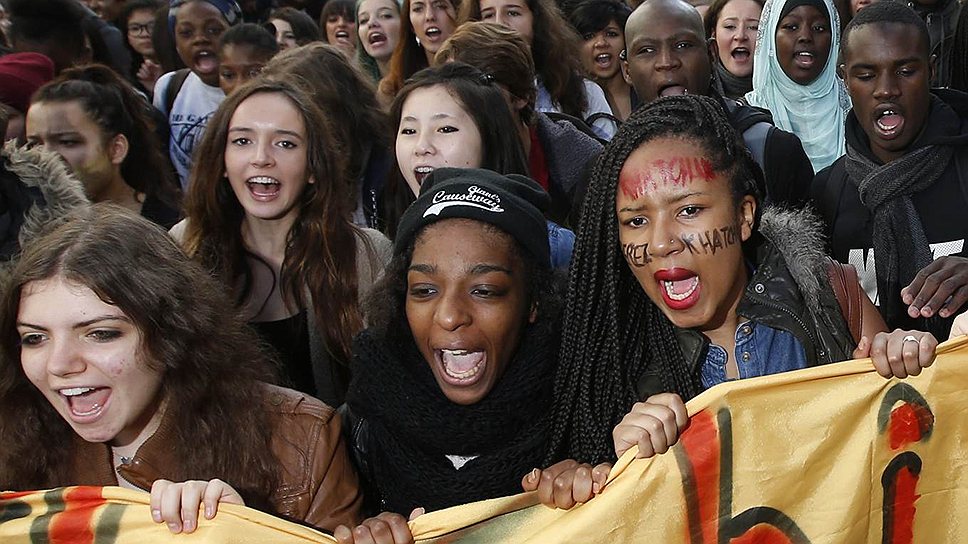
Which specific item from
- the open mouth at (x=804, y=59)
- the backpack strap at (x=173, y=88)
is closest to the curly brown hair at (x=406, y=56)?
Answer: the backpack strap at (x=173, y=88)

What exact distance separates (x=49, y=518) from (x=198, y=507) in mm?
318

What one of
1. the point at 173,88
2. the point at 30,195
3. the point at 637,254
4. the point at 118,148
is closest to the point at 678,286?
the point at 637,254

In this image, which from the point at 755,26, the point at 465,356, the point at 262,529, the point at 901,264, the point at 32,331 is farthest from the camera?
the point at 755,26

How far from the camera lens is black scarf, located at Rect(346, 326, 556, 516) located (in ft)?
8.85

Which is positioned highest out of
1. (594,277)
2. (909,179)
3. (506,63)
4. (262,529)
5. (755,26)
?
(755,26)

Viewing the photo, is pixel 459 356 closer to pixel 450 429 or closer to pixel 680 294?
pixel 450 429

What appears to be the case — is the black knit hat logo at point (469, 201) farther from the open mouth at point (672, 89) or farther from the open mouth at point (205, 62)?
the open mouth at point (205, 62)

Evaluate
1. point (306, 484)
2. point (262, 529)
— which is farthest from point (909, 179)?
point (262, 529)

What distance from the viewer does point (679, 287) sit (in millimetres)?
2682

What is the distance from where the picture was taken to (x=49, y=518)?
231cm

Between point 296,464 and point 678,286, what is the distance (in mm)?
938

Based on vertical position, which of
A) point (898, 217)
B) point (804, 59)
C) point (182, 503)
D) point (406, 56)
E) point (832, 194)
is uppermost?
point (406, 56)

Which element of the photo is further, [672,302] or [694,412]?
[672,302]

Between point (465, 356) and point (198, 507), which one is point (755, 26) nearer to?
point (465, 356)
